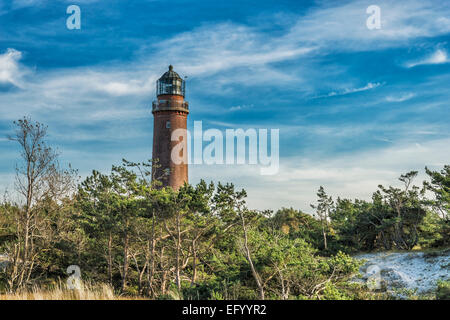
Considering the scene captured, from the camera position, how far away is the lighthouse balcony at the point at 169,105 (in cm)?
3275

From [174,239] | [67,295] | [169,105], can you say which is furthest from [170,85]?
[67,295]

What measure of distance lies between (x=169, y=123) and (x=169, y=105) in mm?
1513

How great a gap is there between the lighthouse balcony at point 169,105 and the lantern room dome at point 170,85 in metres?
0.79

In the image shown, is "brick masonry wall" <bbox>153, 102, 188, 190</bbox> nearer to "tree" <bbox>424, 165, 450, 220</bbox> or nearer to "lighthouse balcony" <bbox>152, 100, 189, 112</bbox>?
"lighthouse balcony" <bbox>152, 100, 189, 112</bbox>

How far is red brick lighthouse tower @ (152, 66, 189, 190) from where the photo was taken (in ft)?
107

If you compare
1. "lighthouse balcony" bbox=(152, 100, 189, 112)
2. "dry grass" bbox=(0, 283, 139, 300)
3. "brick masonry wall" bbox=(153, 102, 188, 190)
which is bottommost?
"dry grass" bbox=(0, 283, 139, 300)

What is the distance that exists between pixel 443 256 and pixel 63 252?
21.6 meters

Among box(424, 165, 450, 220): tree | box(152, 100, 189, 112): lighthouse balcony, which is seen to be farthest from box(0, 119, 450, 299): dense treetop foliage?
box(152, 100, 189, 112): lighthouse balcony

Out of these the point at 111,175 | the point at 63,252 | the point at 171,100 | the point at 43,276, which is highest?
the point at 171,100

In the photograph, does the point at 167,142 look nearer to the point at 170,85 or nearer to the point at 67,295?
the point at 170,85
